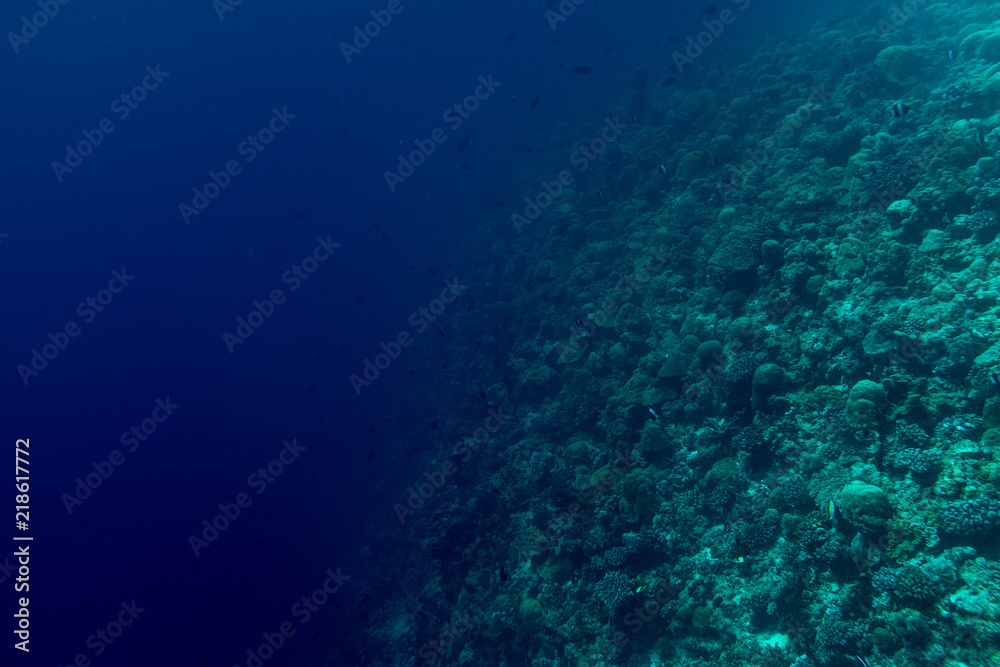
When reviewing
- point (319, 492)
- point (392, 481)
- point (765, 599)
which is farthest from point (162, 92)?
point (765, 599)

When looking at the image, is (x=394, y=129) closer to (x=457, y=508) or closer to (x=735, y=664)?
(x=457, y=508)

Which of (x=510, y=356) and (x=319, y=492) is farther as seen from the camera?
(x=319, y=492)

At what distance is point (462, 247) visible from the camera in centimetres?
3173

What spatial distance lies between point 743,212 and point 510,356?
29.6ft
